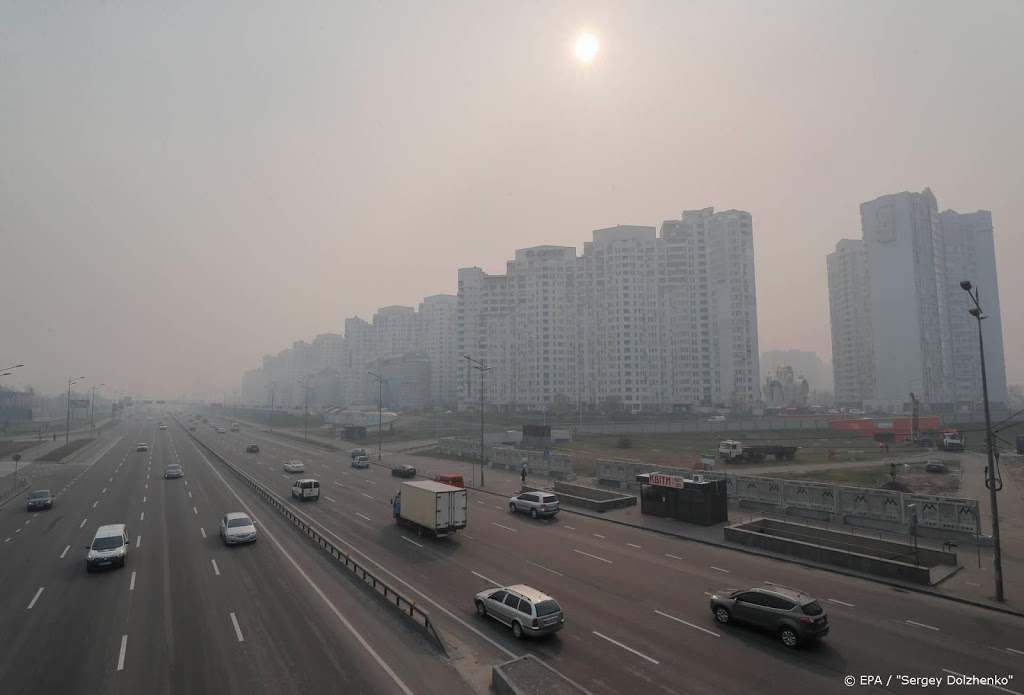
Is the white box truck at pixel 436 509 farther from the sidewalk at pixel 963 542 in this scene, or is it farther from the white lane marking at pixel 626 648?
the white lane marking at pixel 626 648

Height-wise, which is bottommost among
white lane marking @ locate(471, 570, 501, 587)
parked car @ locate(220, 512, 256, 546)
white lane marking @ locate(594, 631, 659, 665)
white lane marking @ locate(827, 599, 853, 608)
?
white lane marking @ locate(827, 599, 853, 608)

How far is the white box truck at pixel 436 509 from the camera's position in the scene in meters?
28.4

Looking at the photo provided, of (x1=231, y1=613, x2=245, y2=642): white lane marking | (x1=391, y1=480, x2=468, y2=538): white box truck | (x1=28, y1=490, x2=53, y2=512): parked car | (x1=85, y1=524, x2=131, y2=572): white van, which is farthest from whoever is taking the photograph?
(x1=28, y1=490, x2=53, y2=512): parked car

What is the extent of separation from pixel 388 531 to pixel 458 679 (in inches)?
737

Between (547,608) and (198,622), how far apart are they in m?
12.2

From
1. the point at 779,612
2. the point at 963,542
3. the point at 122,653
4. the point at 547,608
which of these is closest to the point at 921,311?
the point at 963,542

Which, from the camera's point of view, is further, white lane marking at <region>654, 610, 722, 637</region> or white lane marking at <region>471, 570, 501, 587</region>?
white lane marking at <region>471, 570, 501, 587</region>

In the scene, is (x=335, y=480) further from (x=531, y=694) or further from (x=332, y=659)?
(x=531, y=694)

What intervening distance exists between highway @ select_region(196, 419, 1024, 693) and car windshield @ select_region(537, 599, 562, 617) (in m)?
0.92

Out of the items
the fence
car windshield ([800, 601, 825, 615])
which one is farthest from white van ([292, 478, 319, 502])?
car windshield ([800, 601, 825, 615])

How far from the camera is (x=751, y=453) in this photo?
60.4 m

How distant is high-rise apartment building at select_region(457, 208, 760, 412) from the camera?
537ft

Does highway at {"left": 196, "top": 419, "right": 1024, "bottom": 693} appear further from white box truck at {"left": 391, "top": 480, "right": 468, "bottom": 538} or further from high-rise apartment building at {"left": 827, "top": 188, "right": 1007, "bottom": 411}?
high-rise apartment building at {"left": 827, "top": 188, "right": 1007, "bottom": 411}

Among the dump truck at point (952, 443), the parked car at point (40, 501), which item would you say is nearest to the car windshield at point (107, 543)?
the parked car at point (40, 501)
